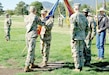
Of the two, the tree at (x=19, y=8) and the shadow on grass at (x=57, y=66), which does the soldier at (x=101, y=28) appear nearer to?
the shadow on grass at (x=57, y=66)

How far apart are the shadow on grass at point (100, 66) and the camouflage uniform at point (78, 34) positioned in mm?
994

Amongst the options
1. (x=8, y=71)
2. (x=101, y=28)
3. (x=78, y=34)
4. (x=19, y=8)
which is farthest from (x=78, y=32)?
(x=19, y=8)

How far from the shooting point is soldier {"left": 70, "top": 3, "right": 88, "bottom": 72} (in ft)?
35.7

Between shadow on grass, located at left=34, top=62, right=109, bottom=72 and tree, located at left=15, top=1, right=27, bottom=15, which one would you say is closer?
shadow on grass, located at left=34, top=62, right=109, bottom=72

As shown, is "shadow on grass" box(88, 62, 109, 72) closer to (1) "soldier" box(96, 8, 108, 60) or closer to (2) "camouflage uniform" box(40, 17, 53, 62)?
(1) "soldier" box(96, 8, 108, 60)

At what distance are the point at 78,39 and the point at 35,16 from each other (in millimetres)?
1685

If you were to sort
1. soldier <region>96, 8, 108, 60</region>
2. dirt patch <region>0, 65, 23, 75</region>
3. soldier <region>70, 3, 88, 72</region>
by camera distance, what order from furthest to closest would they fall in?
soldier <region>96, 8, 108, 60</region>
dirt patch <region>0, 65, 23, 75</region>
soldier <region>70, 3, 88, 72</region>

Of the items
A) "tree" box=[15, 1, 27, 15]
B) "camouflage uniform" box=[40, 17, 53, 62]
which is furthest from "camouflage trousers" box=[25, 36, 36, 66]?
"tree" box=[15, 1, 27, 15]

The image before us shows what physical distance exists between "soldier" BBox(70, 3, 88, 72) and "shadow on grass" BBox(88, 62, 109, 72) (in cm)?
98

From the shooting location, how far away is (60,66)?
41.5ft

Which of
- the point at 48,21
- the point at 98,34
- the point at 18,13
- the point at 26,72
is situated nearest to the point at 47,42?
the point at 48,21

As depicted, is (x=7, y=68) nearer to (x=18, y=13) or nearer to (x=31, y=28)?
(x=31, y=28)

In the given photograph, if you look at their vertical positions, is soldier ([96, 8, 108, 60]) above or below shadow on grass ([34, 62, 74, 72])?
above

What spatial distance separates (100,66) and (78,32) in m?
2.28
